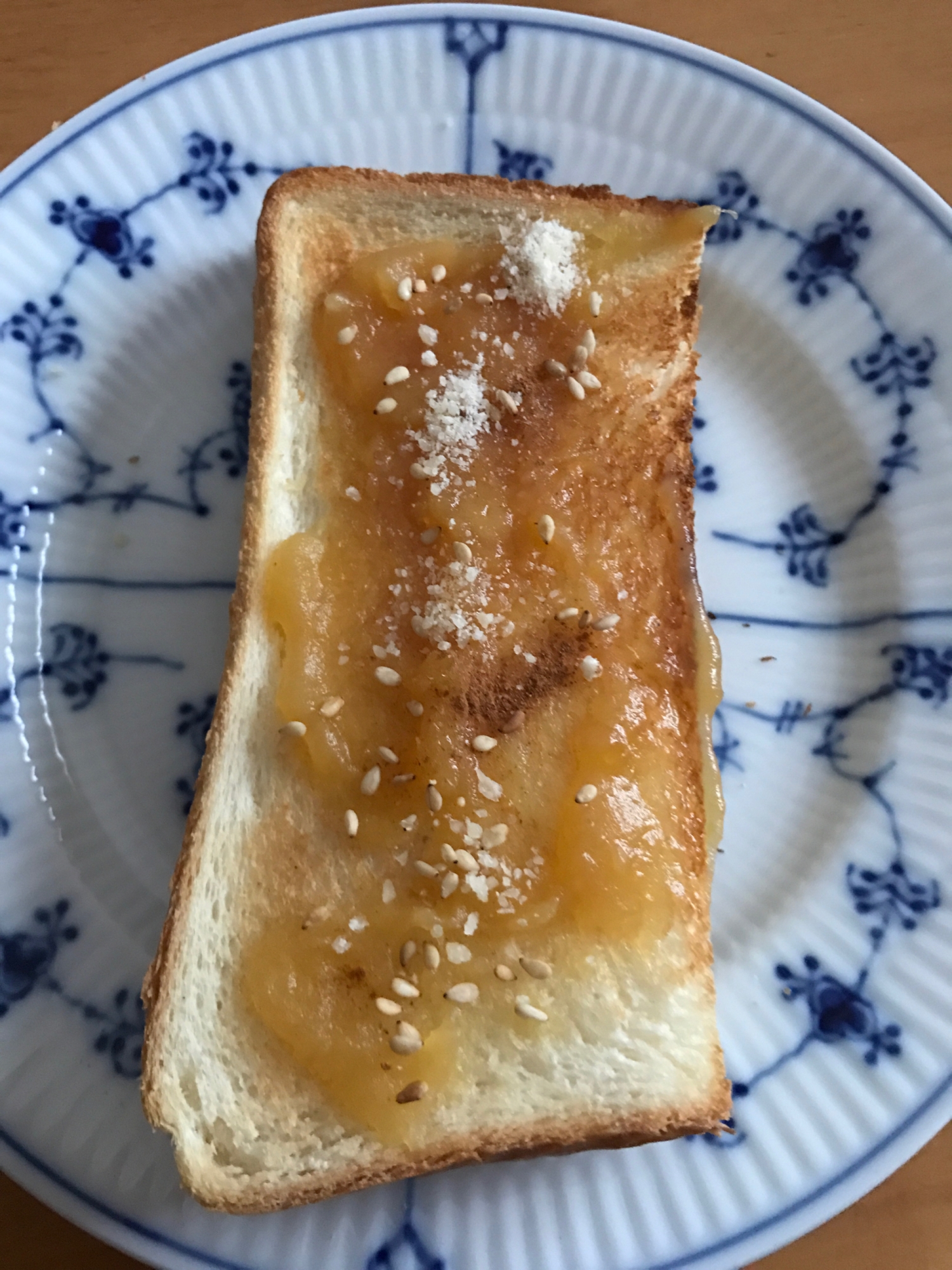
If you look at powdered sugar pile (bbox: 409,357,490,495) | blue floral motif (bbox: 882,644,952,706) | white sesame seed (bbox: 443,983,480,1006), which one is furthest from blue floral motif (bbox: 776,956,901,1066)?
powdered sugar pile (bbox: 409,357,490,495)

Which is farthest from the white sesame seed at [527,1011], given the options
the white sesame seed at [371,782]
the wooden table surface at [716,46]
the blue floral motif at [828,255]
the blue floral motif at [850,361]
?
the wooden table surface at [716,46]

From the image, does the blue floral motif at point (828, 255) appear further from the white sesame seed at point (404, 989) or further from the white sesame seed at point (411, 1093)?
the white sesame seed at point (411, 1093)

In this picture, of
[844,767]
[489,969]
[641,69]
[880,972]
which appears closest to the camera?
[489,969]

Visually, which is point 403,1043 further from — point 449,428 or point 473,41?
point 473,41

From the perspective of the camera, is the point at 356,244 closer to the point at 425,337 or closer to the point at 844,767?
the point at 425,337

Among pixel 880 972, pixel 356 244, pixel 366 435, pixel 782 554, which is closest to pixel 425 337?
pixel 366 435

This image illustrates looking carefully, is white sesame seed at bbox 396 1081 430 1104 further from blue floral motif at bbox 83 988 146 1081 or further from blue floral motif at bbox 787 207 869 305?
blue floral motif at bbox 787 207 869 305

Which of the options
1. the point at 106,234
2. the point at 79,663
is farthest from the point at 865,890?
the point at 106,234
